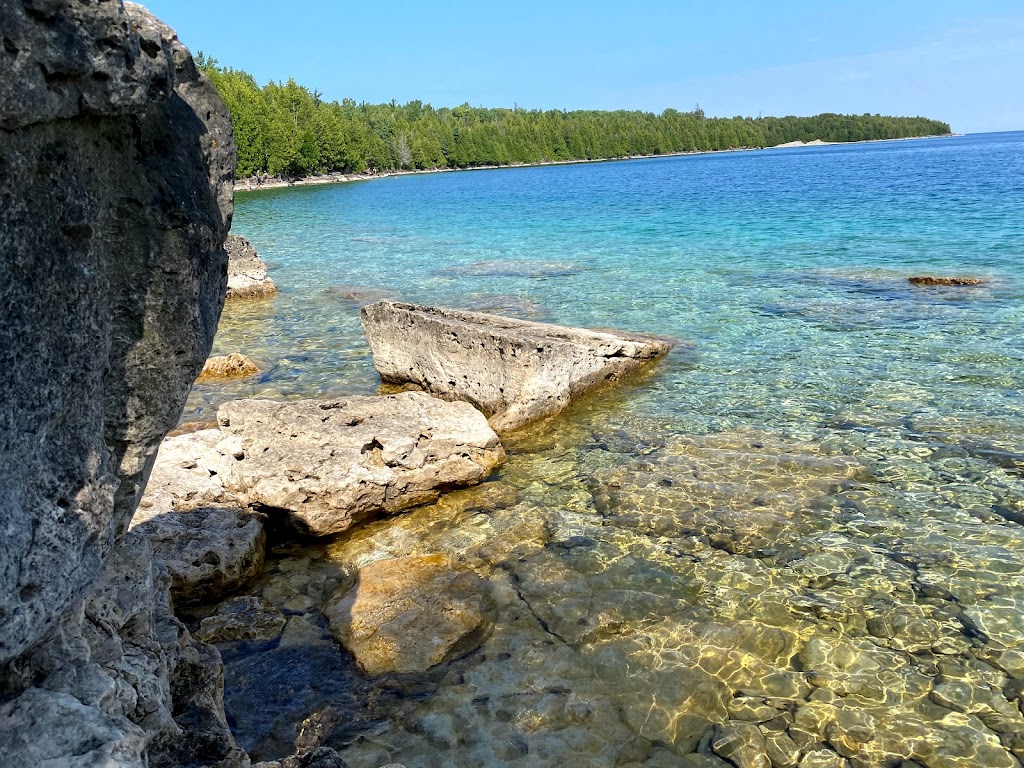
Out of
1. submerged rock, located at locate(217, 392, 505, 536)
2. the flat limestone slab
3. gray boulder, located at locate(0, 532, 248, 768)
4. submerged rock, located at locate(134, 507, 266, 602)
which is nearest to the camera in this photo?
gray boulder, located at locate(0, 532, 248, 768)

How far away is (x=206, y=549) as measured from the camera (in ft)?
18.2

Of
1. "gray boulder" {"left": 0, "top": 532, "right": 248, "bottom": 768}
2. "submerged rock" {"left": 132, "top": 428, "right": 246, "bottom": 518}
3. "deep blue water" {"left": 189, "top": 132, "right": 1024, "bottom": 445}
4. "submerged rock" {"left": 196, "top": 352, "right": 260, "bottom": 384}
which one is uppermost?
"gray boulder" {"left": 0, "top": 532, "right": 248, "bottom": 768}

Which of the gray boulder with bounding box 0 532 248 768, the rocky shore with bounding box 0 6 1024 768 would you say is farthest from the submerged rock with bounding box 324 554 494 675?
the gray boulder with bounding box 0 532 248 768

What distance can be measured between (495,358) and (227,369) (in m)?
4.40

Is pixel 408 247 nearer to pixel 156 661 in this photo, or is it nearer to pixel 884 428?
pixel 884 428

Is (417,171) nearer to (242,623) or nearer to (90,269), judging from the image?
(242,623)

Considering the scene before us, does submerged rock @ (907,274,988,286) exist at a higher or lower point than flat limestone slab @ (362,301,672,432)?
lower

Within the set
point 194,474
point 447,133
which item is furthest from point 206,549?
point 447,133

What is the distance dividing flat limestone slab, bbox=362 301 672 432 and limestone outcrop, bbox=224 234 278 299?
864 cm

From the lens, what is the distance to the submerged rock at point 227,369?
→ 1085cm

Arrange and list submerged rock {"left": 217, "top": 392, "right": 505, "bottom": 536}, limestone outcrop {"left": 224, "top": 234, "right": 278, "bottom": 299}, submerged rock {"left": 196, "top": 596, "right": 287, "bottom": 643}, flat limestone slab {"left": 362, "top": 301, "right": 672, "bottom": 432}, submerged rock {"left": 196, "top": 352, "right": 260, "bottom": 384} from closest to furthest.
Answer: submerged rock {"left": 196, "top": 596, "right": 287, "bottom": 643}
submerged rock {"left": 217, "top": 392, "right": 505, "bottom": 536}
flat limestone slab {"left": 362, "top": 301, "right": 672, "bottom": 432}
submerged rock {"left": 196, "top": 352, "right": 260, "bottom": 384}
limestone outcrop {"left": 224, "top": 234, "right": 278, "bottom": 299}

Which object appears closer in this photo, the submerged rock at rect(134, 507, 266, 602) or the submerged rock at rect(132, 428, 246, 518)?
the submerged rock at rect(134, 507, 266, 602)

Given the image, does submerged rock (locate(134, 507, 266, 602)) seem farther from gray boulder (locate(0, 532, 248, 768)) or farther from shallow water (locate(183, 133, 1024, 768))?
gray boulder (locate(0, 532, 248, 768))

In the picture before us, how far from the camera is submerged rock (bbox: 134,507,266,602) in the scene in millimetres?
5410
